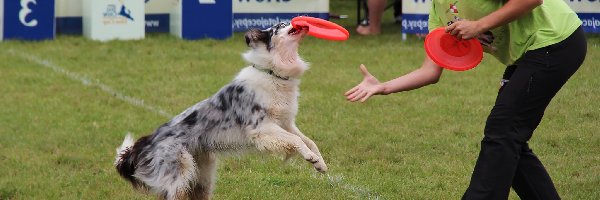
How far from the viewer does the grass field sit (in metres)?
6.59

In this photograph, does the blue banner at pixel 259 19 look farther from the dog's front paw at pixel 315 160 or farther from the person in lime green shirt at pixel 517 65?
the person in lime green shirt at pixel 517 65

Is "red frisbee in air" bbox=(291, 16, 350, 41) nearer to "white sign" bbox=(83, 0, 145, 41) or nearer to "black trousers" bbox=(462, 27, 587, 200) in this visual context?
"black trousers" bbox=(462, 27, 587, 200)

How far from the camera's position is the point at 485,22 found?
14.9 feet

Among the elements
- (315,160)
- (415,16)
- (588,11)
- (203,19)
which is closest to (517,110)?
(315,160)

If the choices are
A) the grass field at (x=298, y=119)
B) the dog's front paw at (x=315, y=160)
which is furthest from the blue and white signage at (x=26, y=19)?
the dog's front paw at (x=315, y=160)

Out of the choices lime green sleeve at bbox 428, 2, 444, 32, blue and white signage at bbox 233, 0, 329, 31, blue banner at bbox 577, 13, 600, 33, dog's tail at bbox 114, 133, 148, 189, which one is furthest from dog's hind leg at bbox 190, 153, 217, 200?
blue banner at bbox 577, 13, 600, 33

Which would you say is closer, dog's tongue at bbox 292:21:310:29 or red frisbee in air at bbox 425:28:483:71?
red frisbee in air at bbox 425:28:483:71

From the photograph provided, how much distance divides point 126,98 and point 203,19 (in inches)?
156

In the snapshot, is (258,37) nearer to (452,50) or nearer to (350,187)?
(452,50)

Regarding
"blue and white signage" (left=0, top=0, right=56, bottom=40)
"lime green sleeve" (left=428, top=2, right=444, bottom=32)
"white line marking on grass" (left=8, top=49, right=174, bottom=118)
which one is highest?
"lime green sleeve" (left=428, top=2, right=444, bottom=32)

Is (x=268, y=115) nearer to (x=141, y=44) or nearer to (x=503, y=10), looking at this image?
(x=503, y=10)

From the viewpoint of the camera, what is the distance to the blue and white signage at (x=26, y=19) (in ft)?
42.5

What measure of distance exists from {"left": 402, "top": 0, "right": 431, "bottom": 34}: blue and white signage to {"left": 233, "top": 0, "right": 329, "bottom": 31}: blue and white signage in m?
1.18

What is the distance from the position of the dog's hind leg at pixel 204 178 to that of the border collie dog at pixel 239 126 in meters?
0.03
